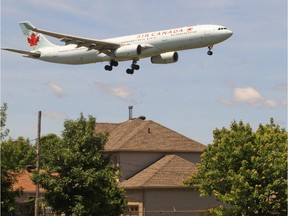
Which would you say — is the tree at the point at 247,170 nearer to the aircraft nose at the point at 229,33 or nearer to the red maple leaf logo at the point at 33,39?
the aircraft nose at the point at 229,33

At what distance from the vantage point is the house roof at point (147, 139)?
→ 55969mm

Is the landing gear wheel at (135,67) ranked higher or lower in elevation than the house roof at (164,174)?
higher

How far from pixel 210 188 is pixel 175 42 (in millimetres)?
13002

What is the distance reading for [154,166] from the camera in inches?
2128

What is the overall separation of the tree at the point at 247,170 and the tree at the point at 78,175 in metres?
6.73

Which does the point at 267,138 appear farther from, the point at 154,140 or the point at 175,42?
the point at 154,140

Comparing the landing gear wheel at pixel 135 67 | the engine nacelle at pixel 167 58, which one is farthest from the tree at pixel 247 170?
the landing gear wheel at pixel 135 67

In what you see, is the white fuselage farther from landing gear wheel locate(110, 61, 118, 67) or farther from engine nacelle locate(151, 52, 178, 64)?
engine nacelle locate(151, 52, 178, 64)

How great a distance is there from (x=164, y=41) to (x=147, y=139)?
33.4 feet

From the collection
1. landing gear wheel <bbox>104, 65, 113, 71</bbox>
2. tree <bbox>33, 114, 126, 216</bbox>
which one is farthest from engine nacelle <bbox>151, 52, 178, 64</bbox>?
tree <bbox>33, 114, 126, 216</bbox>

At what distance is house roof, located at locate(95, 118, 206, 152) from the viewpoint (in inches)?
2203

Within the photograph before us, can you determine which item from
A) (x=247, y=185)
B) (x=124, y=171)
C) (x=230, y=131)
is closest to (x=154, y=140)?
(x=124, y=171)

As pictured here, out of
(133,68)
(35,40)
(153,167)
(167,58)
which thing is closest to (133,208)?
(153,167)

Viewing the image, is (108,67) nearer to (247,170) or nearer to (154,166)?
(154,166)
